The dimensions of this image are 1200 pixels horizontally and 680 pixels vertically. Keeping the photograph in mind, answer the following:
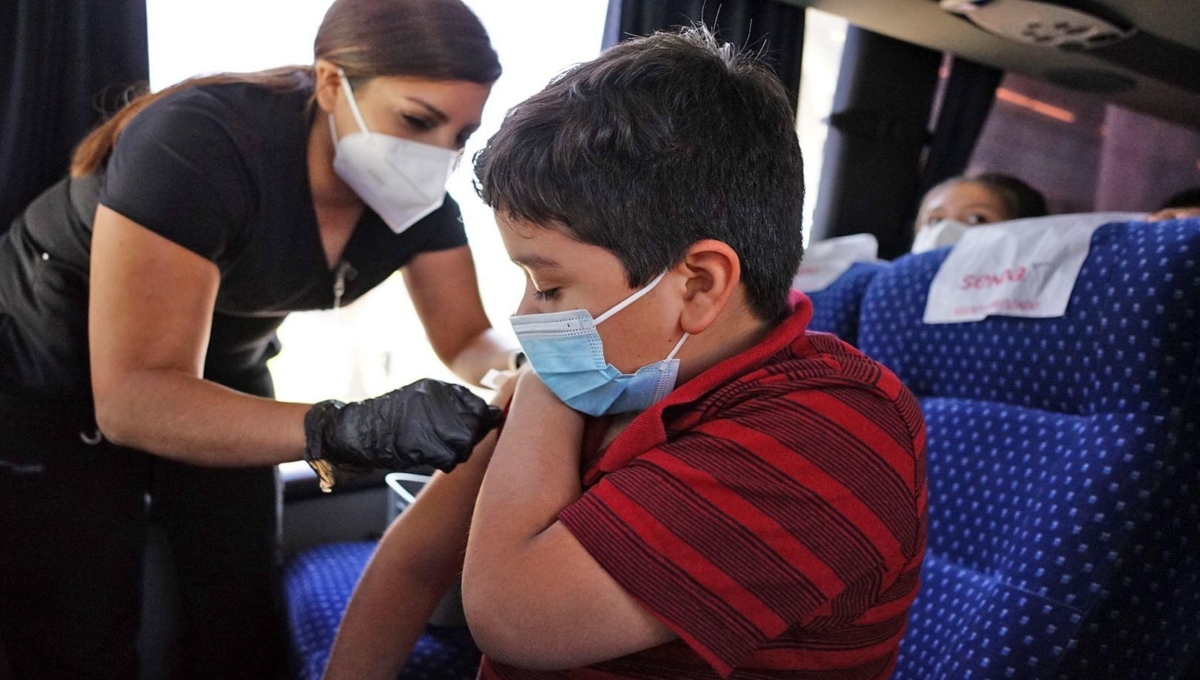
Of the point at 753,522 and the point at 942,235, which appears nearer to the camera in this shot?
the point at 753,522

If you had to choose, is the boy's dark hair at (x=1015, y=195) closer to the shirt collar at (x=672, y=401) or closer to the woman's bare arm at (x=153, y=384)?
the shirt collar at (x=672, y=401)

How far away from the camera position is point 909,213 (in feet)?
10.2

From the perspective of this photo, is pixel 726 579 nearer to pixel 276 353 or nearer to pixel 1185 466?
pixel 1185 466

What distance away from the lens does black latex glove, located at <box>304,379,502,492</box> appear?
→ 1208 mm

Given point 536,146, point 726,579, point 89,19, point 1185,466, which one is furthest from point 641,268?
point 89,19

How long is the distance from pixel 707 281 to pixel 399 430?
490 mm

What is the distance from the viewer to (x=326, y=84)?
164cm

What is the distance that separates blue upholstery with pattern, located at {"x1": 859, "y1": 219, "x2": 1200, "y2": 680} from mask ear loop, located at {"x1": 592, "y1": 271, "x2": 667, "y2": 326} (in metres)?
0.95

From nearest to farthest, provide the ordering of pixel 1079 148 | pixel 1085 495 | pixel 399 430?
pixel 399 430
pixel 1085 495
pixel 1079 148

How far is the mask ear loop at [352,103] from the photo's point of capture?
162cm

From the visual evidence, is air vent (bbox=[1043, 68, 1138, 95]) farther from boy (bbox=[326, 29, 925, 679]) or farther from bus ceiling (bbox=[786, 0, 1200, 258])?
boy (bbox=[326, 29, 925, 679])

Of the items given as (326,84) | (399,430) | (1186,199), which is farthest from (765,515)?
(1186,199)

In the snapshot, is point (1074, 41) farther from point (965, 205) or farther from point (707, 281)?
point (707, 281)

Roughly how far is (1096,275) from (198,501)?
1.78 meters
